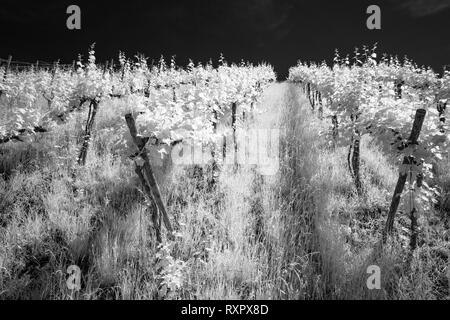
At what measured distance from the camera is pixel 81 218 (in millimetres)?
4340

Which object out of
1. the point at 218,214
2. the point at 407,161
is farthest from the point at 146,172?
the point at 407,161

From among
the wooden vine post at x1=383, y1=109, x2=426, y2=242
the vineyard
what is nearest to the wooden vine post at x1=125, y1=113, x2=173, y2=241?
the vineyard

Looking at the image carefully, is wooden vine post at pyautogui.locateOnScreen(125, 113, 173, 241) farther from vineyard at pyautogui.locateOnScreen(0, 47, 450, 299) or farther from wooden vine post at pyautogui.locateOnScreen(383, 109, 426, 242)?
wooden vine post at pyautogui.locateOnScreen(383, 109, 426, 242)

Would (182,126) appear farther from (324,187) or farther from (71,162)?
(71,162)

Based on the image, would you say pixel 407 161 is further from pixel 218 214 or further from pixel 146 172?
pixel 146 172

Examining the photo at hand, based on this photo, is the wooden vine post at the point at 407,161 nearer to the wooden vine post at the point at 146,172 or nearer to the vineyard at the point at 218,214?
the vineyard at the point at 218,214

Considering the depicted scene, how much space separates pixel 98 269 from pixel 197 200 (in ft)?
6.67

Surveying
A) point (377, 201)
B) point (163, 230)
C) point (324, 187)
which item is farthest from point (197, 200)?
point (377, 201)

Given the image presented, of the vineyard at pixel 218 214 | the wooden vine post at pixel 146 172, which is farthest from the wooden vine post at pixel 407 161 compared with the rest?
the wooden vine post at pixel 146 172
